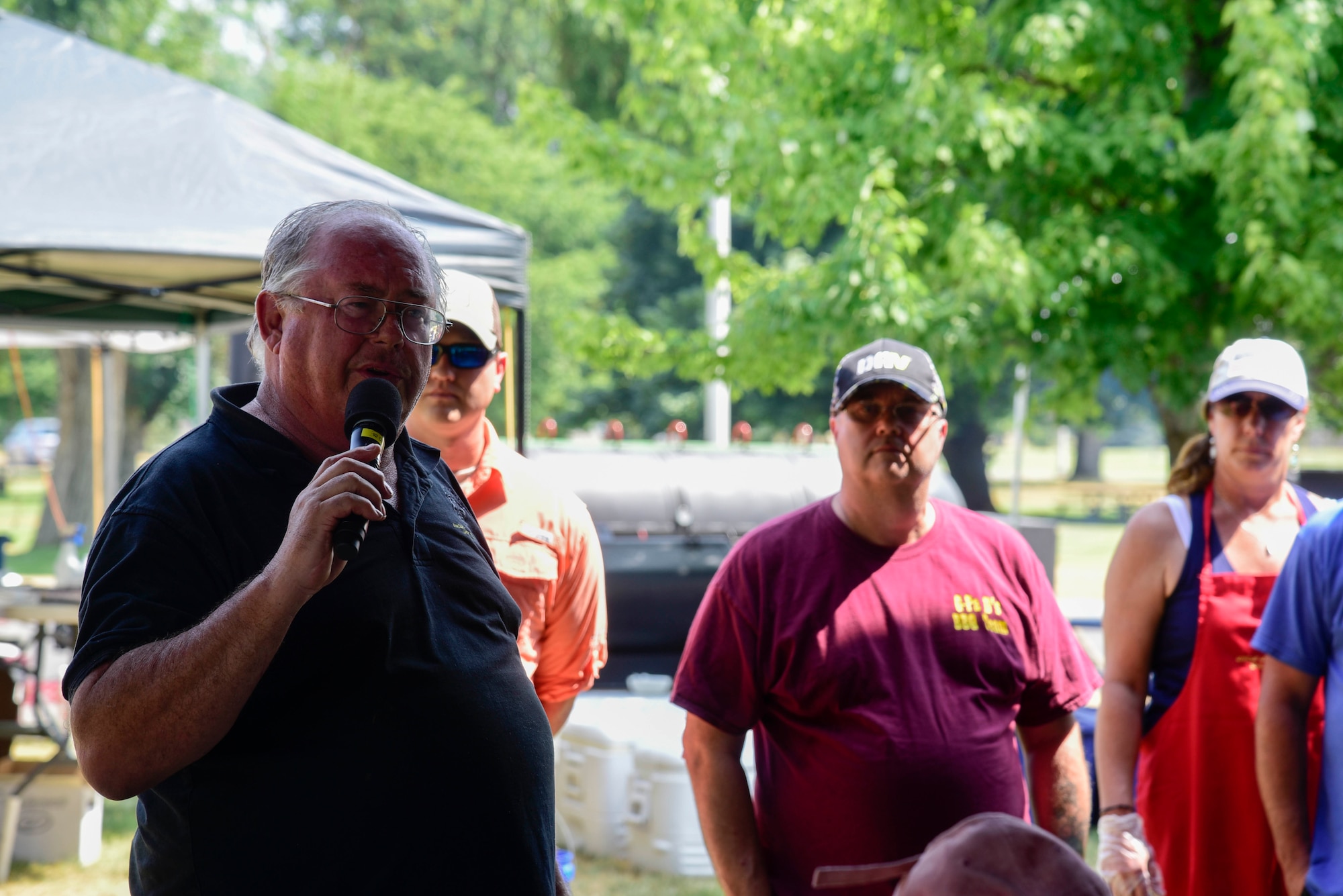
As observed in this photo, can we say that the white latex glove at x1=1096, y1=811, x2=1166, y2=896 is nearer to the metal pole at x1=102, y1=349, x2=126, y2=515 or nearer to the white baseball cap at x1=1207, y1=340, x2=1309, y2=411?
the white baseball cap at x1=1207, y1=340, x2=1309, y2=411

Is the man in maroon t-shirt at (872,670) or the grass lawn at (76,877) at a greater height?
the man in maroon t-shirt at (872,670)

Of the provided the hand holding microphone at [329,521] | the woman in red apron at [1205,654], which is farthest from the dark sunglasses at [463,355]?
the woman in red apron at [1205,654]

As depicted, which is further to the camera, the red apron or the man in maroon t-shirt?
the red apron

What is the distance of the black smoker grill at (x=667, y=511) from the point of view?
26.1 feet

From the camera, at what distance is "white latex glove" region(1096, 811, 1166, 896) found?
287cm

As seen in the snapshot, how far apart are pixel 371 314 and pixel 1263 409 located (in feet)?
7.61

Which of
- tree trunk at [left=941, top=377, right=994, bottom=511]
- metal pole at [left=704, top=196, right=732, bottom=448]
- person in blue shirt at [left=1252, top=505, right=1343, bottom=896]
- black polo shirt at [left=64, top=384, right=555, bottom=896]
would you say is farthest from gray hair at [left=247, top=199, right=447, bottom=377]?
tree trunk at [left=941, top=377, right=994, bottom=511]

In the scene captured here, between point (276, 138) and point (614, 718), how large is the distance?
3461 millimetres

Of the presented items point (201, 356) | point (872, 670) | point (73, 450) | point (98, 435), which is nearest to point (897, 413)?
point (872, 670)

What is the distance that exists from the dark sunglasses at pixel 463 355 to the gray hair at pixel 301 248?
0.98 meters

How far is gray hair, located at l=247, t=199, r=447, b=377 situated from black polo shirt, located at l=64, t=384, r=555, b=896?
186mm

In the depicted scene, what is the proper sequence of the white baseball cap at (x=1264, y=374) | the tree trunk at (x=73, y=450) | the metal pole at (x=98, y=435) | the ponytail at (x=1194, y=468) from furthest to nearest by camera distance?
the tree trunk at (x=73, y=450) < the metal pole at (x=98, y=435) < the ponytail at (x=1194, y=468) < the white baseball cap at (x=1264, y=374)

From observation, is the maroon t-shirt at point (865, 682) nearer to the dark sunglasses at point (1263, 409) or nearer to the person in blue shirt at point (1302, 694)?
the person in blue shirt at point (1302, 694)

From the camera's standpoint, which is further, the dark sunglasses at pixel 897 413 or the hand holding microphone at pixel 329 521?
the dark sunglasses at pixel 897 413
